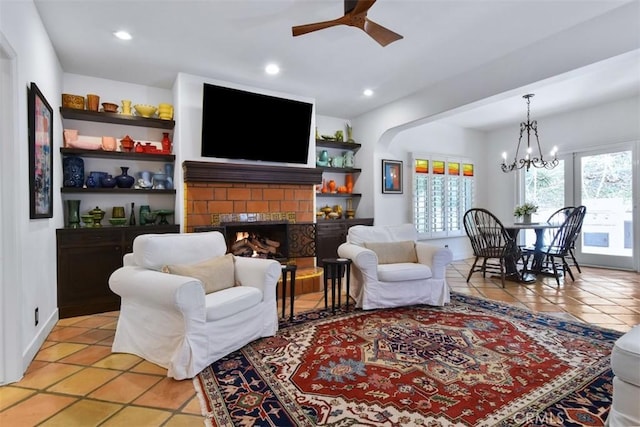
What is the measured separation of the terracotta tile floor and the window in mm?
2525

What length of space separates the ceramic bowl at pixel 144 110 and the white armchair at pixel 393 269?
2.76 meters

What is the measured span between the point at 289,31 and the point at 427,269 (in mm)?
2612

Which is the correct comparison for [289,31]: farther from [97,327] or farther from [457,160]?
[457,160]

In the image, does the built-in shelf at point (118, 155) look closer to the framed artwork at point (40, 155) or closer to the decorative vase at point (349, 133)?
the framed artwork at point (40, 155)

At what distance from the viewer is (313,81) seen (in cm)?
407

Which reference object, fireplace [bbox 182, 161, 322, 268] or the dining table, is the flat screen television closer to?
fireplace [bbox 182, 161, 322, 268]

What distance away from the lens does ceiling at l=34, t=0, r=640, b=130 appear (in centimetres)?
259

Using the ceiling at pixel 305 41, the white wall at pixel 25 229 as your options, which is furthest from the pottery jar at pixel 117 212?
the ceiling at pixel 305 41

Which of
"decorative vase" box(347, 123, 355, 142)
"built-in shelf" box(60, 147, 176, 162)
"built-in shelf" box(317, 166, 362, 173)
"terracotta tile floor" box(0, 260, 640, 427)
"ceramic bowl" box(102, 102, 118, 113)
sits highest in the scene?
"decorative vase" box(347, 123, 355, 142)

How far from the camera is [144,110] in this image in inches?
152

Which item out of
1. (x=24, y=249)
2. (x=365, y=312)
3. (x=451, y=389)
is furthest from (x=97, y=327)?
(x=451, y=389)

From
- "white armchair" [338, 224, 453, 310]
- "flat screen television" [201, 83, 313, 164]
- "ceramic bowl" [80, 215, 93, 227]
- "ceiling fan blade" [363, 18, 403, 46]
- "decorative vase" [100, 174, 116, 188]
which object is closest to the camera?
"ceiling fan blade" [363, 18, 403, 46]

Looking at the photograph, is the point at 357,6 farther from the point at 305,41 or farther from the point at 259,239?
the point at 259,239

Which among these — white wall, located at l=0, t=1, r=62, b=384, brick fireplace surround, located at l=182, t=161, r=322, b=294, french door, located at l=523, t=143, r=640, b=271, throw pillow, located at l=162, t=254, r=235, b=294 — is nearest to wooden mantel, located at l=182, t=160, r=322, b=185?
brick fireplace surround, located at l=182, t=161, r=322, b=294
